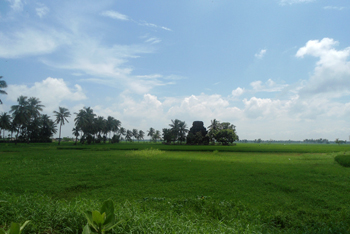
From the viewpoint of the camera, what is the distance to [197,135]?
2216 inches

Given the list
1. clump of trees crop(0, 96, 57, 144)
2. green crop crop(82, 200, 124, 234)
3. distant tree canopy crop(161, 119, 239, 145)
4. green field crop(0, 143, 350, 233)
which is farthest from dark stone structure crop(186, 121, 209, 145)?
green crop crop(82, 200, 124, 234)

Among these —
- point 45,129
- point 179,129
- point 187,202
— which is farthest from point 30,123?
point 187,202

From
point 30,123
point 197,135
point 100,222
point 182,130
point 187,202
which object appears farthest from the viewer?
point 182,130

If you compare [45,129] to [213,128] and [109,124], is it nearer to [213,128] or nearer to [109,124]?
[109,124]

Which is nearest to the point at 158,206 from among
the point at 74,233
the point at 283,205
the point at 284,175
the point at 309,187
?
the point at 74,233

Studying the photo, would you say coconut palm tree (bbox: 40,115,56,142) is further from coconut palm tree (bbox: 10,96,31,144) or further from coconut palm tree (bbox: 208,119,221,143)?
coconut palm tree (bbox: 208,119,221,143)

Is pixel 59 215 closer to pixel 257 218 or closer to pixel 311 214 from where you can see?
pixel 257 218

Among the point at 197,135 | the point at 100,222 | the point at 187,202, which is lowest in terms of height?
the point at 187,202

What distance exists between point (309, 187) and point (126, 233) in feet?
23.6

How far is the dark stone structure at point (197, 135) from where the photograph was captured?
56375mm

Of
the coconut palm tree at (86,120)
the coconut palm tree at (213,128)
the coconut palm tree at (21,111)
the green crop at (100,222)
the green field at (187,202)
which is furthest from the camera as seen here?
the coconut palm tree at (213,128)

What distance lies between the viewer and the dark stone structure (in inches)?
2219

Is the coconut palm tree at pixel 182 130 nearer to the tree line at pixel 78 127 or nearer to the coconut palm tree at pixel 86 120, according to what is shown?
the tree line at pixel 78 127

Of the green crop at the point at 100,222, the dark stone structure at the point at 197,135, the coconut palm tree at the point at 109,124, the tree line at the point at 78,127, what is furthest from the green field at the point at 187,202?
the coconut palm tree at the point at 109,124
